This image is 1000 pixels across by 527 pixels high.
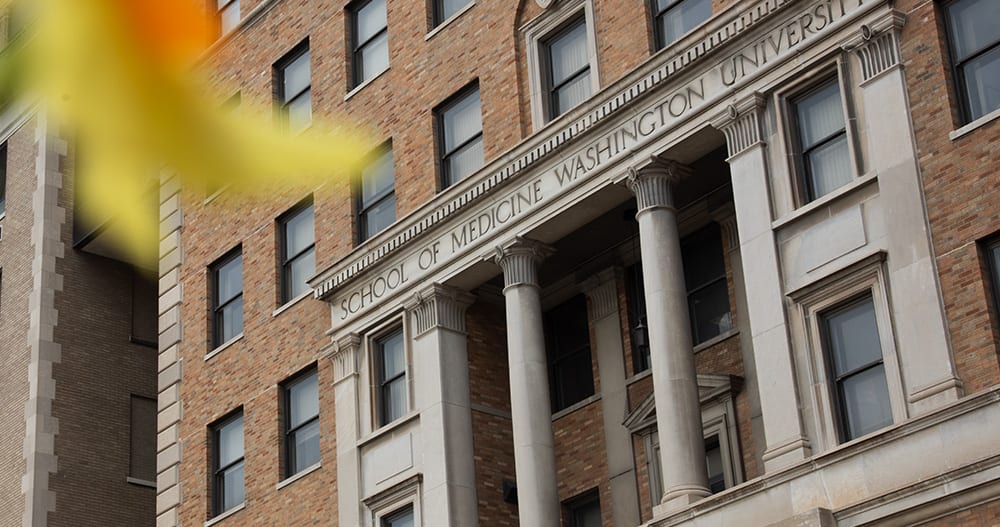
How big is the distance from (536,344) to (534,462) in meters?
2.00

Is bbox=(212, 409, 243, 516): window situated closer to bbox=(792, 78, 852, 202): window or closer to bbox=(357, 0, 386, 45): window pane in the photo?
bbox=(357, 0, 386, 45): window pane

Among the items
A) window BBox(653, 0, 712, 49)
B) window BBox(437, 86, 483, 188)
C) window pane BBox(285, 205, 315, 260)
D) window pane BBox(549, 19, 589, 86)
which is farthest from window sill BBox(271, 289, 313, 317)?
A: window BBox(653, 0, 712, 49)

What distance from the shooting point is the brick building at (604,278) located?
747 inches

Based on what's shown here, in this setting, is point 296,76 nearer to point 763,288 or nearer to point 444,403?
point 444,403

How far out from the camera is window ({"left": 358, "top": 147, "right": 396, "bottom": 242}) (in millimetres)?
28781

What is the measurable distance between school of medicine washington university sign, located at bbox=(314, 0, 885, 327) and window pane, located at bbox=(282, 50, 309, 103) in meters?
4.79

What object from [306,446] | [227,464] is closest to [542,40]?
[306,446]

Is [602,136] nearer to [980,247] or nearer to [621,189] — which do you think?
[621,189]

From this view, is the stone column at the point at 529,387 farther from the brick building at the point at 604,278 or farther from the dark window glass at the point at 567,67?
the dark window glass at the point at 567,67

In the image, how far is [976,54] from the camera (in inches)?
754

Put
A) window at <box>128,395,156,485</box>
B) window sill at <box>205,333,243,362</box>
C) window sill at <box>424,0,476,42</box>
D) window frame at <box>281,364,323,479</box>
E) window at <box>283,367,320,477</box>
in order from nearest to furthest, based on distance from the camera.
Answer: window sill at <box>424,0,476,42</box>
window at <box>283,367,320,477</box>
window frame at <box>281,364,323,479</box>
window sill at <box>205,333,243,362</box>
window at <box>128,395,156,485</box>

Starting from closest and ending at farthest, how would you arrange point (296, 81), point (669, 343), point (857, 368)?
point (857, 368) → point (669, 343) → point (296, 81)

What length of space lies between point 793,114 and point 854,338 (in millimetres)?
3527

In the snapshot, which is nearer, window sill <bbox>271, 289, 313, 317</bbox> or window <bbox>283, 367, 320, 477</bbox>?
window <bbox>283, 367, 320, 477</bbox>
